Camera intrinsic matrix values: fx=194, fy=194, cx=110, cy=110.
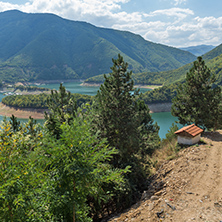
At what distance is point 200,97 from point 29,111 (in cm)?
10178

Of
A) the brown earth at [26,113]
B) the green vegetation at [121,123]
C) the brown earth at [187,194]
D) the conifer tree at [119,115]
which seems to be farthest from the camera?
the brown earth at [26,113]

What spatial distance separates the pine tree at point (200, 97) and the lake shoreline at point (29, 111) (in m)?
87.3

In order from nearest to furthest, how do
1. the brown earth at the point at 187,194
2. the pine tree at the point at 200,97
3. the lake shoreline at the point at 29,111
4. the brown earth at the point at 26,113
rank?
the brown earth at the point at 187,194 → the pine tree at the point at 200,97 → the brown earth at the point at 26,113 → the lake shoreline at the point at 29,111

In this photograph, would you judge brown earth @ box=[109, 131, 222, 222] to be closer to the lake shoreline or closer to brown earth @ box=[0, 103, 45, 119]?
the lake shoreline

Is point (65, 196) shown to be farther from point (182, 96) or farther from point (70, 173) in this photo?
point (182, 96)

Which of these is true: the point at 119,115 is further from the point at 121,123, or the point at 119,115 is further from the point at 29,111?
the point at 29,111

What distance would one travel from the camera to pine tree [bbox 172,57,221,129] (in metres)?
23.0

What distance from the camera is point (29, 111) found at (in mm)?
108188

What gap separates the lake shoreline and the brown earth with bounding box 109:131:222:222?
312ft

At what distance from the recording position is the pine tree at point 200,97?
75.3 ft

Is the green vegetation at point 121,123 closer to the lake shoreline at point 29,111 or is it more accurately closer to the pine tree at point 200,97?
the pine tree at point 200,97

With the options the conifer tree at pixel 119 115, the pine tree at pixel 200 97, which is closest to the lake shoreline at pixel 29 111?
the pine tree at pixel 200 97

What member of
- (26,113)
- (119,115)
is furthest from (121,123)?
(26,113)

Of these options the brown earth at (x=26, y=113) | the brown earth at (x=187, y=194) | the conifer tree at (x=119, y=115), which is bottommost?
the brown earth at (x=26, y=113)
